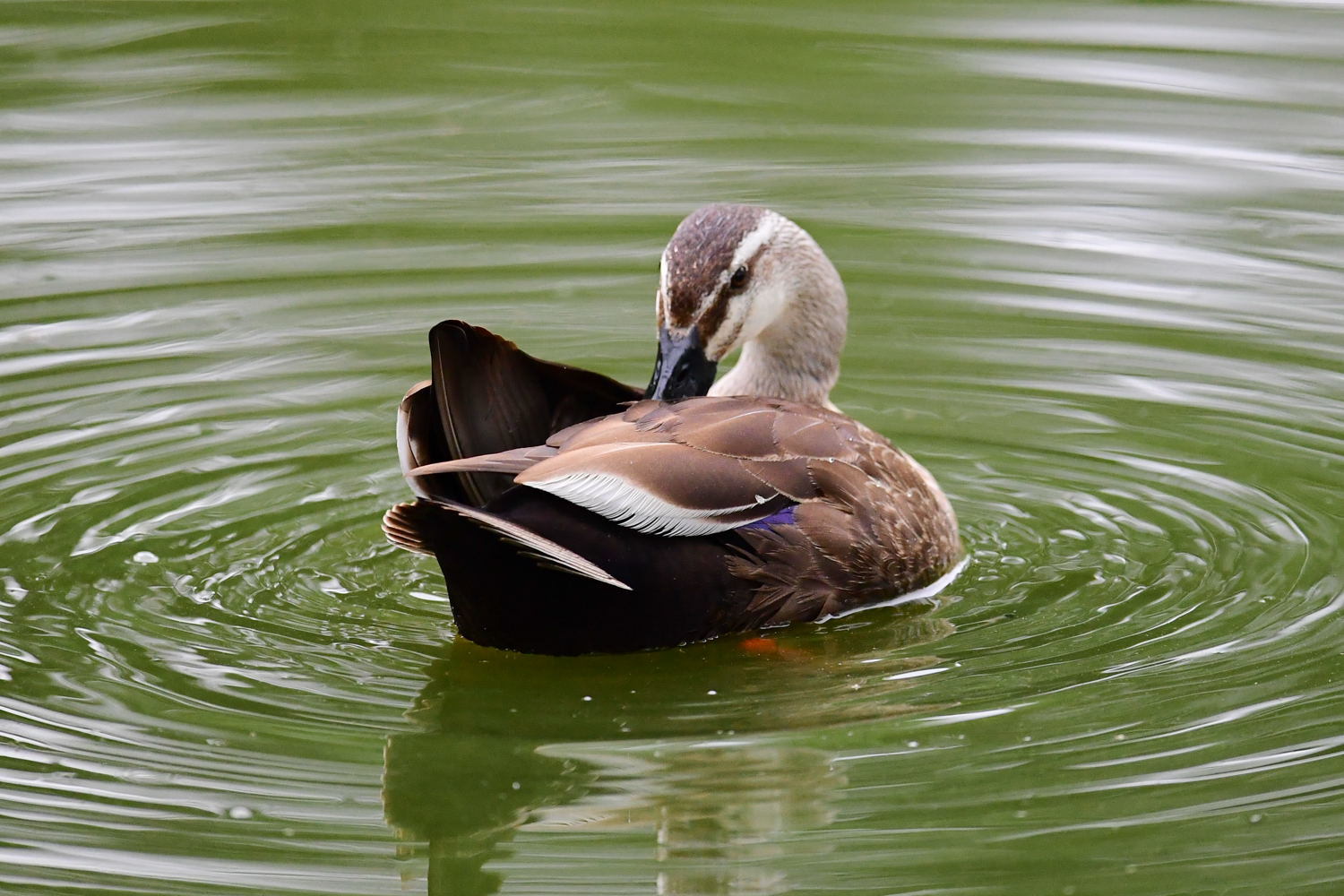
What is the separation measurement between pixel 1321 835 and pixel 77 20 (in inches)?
386

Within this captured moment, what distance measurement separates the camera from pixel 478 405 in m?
6.04

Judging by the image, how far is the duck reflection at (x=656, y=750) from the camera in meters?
4.77

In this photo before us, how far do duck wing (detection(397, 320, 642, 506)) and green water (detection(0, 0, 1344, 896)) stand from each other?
51 centimetres

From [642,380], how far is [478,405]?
2429 millimetres

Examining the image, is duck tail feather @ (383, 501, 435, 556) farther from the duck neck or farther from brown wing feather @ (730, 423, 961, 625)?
the duck neck

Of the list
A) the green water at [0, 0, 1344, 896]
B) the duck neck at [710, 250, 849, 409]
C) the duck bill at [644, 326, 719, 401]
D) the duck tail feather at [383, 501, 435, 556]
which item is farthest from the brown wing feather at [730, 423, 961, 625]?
the duck tail feather at [383, 501, 435, 556]

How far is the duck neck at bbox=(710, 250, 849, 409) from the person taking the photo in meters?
7.30

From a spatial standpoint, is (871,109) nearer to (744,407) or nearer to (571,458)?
(744,407)

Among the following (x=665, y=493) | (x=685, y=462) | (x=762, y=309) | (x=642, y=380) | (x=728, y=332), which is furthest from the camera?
(x=642, y=380)

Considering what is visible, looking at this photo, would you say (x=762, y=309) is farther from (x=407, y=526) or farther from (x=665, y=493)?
(x=407, y=526)

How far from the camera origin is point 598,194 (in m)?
10.4

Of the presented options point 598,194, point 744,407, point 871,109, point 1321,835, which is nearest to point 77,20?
point 598,194

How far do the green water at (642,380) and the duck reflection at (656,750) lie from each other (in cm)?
2

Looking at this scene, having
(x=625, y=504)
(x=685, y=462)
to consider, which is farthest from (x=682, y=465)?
(x=625, y=504)
